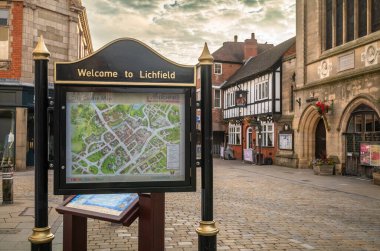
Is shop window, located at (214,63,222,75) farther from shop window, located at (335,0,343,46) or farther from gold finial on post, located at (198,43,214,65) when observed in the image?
gold finial on post, located at (198,43,214,65)

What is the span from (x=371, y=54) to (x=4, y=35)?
670 inches

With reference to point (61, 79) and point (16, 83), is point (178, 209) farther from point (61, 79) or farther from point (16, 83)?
point (16, 83)

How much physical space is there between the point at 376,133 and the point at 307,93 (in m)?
5.69

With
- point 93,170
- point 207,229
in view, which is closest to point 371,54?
point 207,229

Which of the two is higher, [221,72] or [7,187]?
[221,72]

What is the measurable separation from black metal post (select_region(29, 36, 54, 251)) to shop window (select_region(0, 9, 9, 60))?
1643 centimetres

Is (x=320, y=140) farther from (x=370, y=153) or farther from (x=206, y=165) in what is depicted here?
(x=206, y=165)

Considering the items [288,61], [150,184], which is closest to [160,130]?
[150,184]

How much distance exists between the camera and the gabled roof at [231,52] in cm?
3684

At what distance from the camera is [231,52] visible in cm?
3844

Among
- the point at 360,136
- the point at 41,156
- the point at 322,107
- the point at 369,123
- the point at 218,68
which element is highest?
the point at 218,68

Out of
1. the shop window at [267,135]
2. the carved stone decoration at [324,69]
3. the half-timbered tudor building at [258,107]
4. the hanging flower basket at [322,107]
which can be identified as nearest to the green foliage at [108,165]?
the hanging flower basket at [322,107]

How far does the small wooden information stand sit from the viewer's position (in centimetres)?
397

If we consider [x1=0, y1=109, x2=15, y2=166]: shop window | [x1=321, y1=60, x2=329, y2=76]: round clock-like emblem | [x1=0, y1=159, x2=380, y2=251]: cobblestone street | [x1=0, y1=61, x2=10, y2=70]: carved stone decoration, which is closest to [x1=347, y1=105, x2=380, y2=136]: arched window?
[x1=321, y1=60, x2=329, y2=76]: round clock-like emblem
